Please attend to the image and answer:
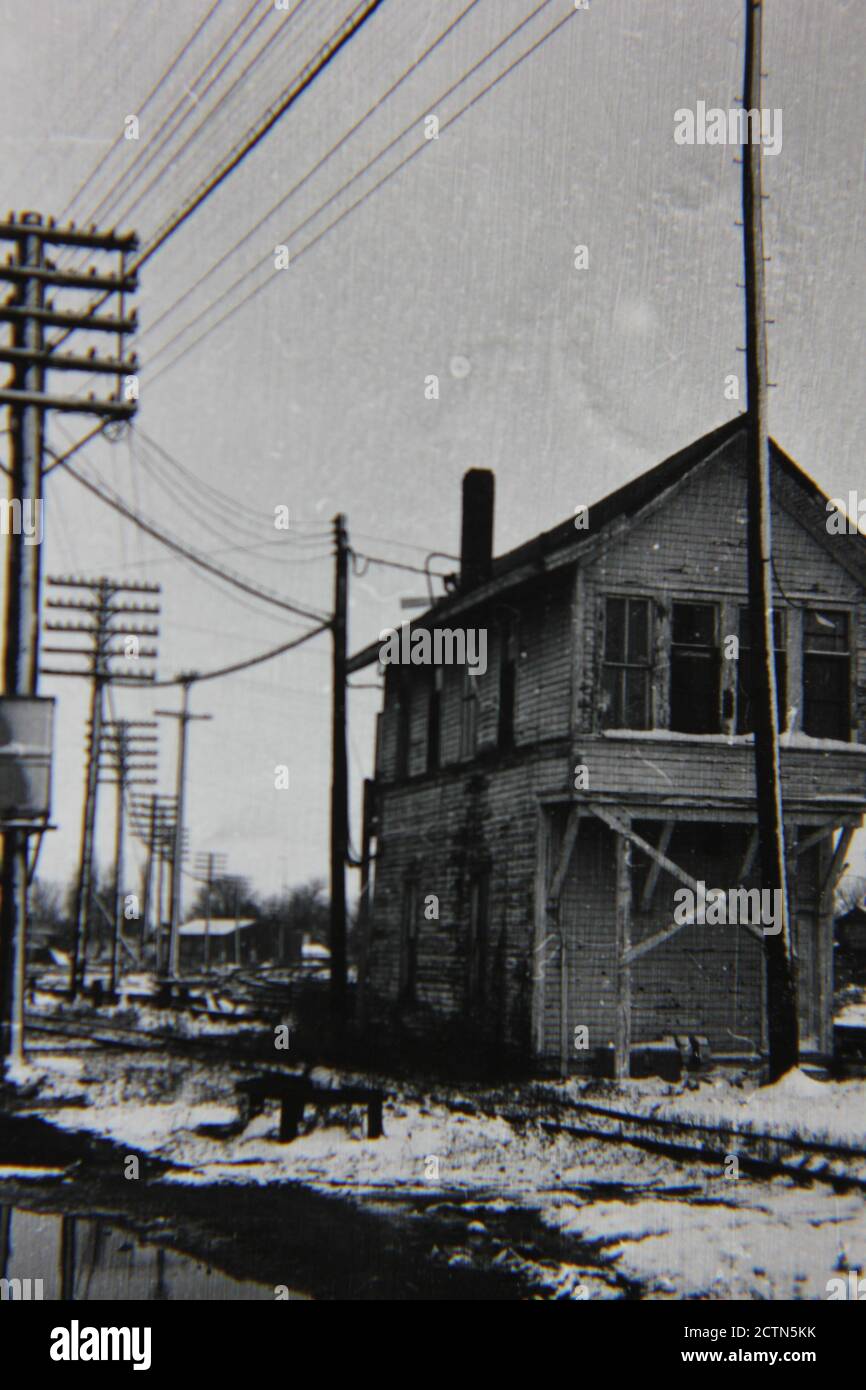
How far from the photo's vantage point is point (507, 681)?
21.3m

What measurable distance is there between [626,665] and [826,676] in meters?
3.04

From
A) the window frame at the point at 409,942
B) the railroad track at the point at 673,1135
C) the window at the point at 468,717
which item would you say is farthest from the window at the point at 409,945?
the railroad track at the point at 673,1135

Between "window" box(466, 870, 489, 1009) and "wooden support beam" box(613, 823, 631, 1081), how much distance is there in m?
3.41

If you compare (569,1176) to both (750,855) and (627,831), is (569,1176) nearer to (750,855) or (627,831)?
(627,831)

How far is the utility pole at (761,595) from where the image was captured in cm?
→ 1428

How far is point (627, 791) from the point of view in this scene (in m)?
18.3

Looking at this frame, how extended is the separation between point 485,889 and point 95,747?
18.7 meters

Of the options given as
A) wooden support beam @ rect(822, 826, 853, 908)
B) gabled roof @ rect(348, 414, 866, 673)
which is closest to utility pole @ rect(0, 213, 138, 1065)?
gabled roof @ rect(348, 414, 866, 673)

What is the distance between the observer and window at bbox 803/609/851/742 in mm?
19734

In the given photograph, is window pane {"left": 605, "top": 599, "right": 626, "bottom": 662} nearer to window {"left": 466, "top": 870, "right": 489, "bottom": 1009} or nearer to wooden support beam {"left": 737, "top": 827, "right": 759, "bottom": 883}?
wooden support beam {"left": 737, "top": 827, "right": 759, "bottom": 883}

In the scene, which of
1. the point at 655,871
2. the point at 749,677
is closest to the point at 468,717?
the point at 655,871

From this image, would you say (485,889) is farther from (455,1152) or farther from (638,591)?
(455,1152)

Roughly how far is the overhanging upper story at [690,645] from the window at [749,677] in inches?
1.1
